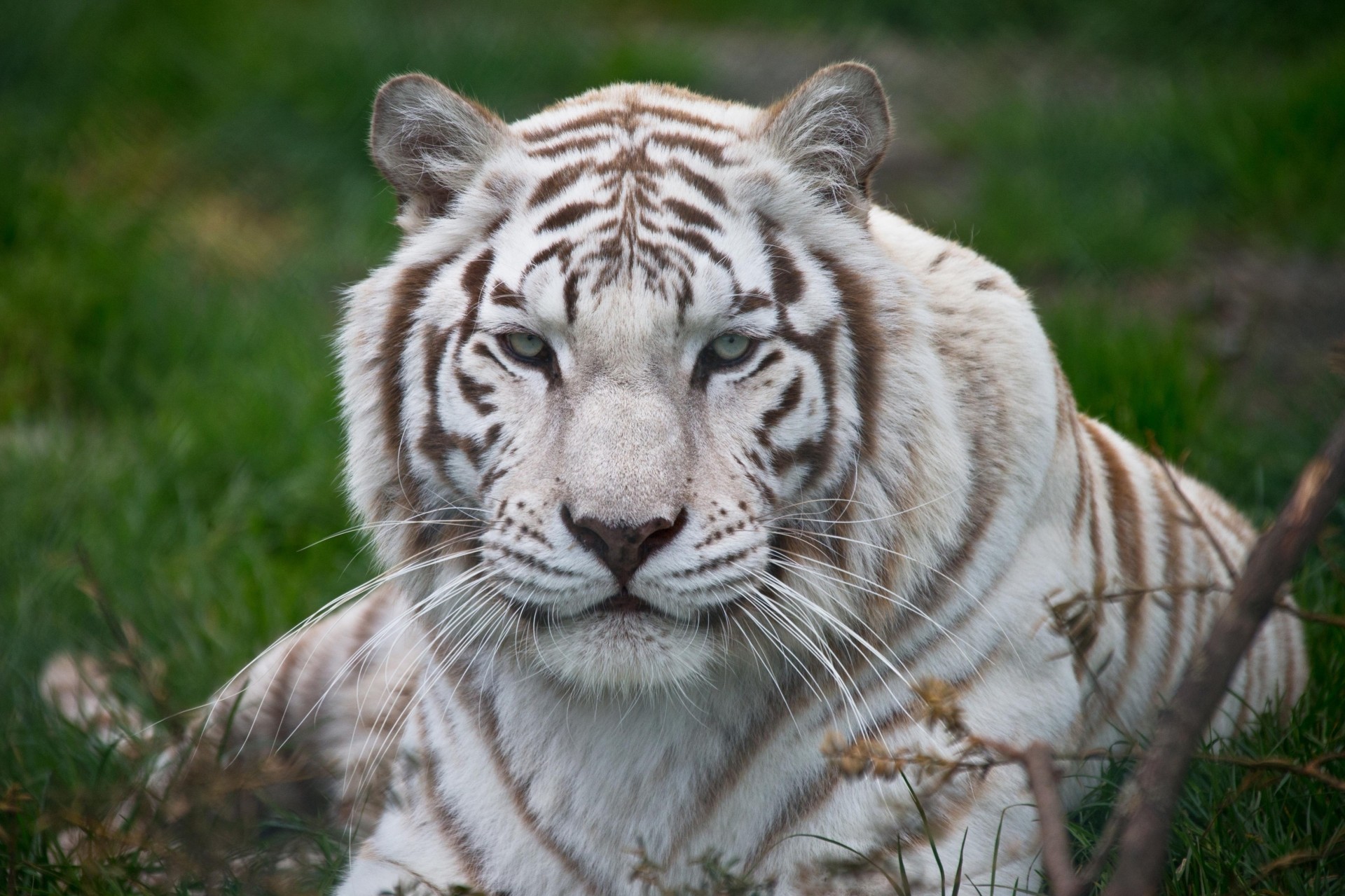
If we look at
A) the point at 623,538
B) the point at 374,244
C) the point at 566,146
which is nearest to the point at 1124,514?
the point at 623,538

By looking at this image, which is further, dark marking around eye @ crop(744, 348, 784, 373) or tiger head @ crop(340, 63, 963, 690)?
dark marking around eye @ crop(744, 348, 784, 373)

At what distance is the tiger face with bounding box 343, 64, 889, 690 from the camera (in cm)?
184

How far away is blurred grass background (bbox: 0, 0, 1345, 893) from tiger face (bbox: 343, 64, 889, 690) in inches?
27.8

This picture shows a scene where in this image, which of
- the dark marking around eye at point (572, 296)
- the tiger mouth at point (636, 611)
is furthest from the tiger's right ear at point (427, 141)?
the tiger mouth at point (636, 611)

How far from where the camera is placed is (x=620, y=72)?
592 centimetres

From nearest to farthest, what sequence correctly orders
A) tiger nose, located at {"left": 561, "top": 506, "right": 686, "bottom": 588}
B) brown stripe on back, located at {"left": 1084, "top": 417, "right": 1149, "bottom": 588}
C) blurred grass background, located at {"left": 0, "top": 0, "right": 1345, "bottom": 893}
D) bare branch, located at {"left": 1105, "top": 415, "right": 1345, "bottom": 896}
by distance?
bare branch, located at {"left": 1105, "top": 415, "right": 1345, "bottom": 896} → tiger nose, located at {"left": 561, "top": 506, "right": 686, "bottom": 588} → brown stripe on back, located at {"left": 1084, "top": 417, "right": 1149, "bottom": 588} → blurred grass background, located at {"left": 0, "top": 0, "right": 1345, "bottom": 893}

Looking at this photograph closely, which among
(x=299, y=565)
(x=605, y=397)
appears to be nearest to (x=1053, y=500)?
(x=605, y=397)

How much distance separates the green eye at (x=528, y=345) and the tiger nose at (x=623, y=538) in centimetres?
28

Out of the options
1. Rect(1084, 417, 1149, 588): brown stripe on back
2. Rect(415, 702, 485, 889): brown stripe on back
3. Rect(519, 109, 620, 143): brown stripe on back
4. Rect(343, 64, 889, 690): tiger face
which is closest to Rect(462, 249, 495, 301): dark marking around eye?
Rect(343, 64, 889, 690): tiger face

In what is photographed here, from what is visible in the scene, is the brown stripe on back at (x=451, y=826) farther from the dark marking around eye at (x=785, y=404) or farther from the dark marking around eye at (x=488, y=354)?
the dark marking around eye at (x=785, y=404)

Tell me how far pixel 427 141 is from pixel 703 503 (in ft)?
2.66

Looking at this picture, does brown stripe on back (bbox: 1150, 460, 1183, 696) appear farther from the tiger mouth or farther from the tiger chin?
the tiger mouth

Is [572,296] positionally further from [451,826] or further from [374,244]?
[374,244]

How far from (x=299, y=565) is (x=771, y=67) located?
378cm
